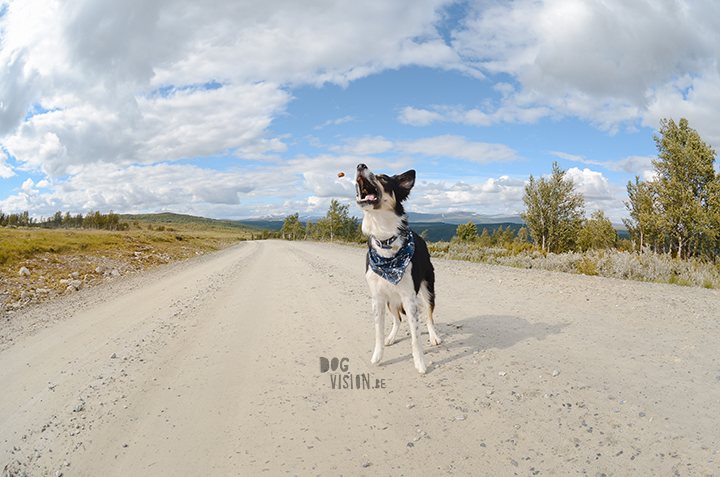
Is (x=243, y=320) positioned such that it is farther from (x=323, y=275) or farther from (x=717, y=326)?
(x=717, y=326)

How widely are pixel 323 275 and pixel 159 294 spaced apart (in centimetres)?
528

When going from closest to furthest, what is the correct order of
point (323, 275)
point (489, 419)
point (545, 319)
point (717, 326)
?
1. point (489, 419)
2. point (717, 326)
3. point (545, 319)
4. point (323, 275)

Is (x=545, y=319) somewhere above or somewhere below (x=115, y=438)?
above

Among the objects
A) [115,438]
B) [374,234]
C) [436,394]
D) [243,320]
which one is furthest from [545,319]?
[115,438]

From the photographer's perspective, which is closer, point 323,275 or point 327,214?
point 323,275

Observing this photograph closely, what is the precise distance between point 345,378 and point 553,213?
33.4 metres

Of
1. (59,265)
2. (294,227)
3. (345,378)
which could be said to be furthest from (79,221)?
(345,378)

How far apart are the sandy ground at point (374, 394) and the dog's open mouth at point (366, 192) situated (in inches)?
86.3

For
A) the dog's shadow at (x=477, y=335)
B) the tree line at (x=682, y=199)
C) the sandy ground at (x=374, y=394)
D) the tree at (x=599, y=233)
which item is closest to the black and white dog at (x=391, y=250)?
the dog's shadow at (x=477, y=335)

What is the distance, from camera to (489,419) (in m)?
3.23

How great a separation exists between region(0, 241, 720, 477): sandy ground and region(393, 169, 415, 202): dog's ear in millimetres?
2304

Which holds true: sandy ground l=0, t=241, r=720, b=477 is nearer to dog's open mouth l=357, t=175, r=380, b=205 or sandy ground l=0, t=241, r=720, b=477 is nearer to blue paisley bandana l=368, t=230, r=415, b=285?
blue paisley bandana l=368, t=230, r=415, b=285

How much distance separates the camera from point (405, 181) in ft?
14.2

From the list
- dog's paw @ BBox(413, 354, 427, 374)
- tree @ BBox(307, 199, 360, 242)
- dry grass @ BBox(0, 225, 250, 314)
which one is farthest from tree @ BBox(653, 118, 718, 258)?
tree @ BBox(307, 199, 360, 242)
